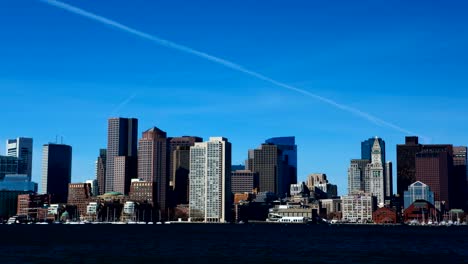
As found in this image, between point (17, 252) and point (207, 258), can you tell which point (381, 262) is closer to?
point (207, 258)

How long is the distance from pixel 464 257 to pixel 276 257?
98.1ft

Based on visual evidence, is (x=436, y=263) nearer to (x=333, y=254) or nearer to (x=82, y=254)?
(x=333, y=254)

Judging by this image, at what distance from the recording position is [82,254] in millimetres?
113375

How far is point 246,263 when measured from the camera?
97188 millimetres

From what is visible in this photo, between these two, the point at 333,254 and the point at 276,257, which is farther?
the point at 333,254

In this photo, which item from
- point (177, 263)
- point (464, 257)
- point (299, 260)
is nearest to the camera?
point (177, 263)

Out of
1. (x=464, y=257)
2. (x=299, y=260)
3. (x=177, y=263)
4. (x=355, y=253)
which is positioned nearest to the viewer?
(x=177, y=263)

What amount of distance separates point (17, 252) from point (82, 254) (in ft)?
40.5

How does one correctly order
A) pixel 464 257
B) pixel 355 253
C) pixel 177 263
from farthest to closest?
pixel 355 253 < pixel 464 257 < pixel 177 263

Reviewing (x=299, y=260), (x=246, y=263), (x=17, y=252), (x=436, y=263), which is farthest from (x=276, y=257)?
(x=17, y=252)

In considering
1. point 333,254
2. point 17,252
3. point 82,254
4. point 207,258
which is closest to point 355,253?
point 333,254

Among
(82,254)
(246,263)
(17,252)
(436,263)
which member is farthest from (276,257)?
(17,252)

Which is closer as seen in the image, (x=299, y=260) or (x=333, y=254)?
(x=299, y=260)

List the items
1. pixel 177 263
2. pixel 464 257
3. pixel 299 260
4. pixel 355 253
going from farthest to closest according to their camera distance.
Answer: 1. pixel 355 253
2. pixel 464 257
3. pixel 299 260
4. pixel 177 263
